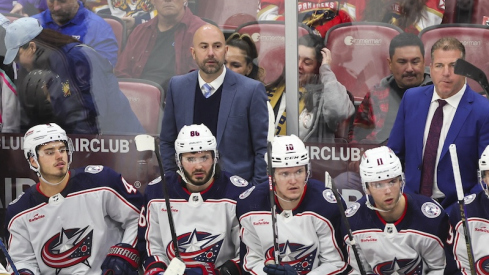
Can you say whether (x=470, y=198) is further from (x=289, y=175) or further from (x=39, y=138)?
(x=39, y=138)

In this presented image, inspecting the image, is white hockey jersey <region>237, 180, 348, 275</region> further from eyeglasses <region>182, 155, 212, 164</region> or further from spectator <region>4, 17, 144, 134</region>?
spectator <region>4, 17, 144, 134</region>

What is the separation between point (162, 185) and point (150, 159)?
0.97m

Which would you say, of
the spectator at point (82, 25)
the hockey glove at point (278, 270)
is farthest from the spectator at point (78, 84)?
the hockey glove at point (278, 270)

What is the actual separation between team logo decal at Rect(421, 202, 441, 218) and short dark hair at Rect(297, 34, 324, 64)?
125 centimetres

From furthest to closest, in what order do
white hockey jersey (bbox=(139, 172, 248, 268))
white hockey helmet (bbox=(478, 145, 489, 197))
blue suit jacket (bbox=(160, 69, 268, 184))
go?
blue suit jacket (bbox=(160, 69, 268, 184))
white hockey jersey (bbox=(139, 172, 248, 268))
white hockey helmet (bbox=(478, 145, 489, 197))

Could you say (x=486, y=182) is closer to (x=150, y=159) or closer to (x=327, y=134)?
(x=327, y=134)

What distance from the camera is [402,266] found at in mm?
4281

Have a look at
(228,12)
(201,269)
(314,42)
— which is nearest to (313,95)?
(314,42)

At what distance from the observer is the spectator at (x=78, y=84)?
557 centimetres

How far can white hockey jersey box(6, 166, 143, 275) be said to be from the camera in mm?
4723

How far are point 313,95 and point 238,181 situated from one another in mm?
814

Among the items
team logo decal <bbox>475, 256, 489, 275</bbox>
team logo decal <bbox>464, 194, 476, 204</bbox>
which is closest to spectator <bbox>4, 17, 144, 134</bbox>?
team logo decal <bbox>464, 194, 476, 204</bbox>

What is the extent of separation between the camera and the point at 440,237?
13.9 ft

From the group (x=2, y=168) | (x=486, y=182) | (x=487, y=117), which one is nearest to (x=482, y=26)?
(x=487, y=117)
